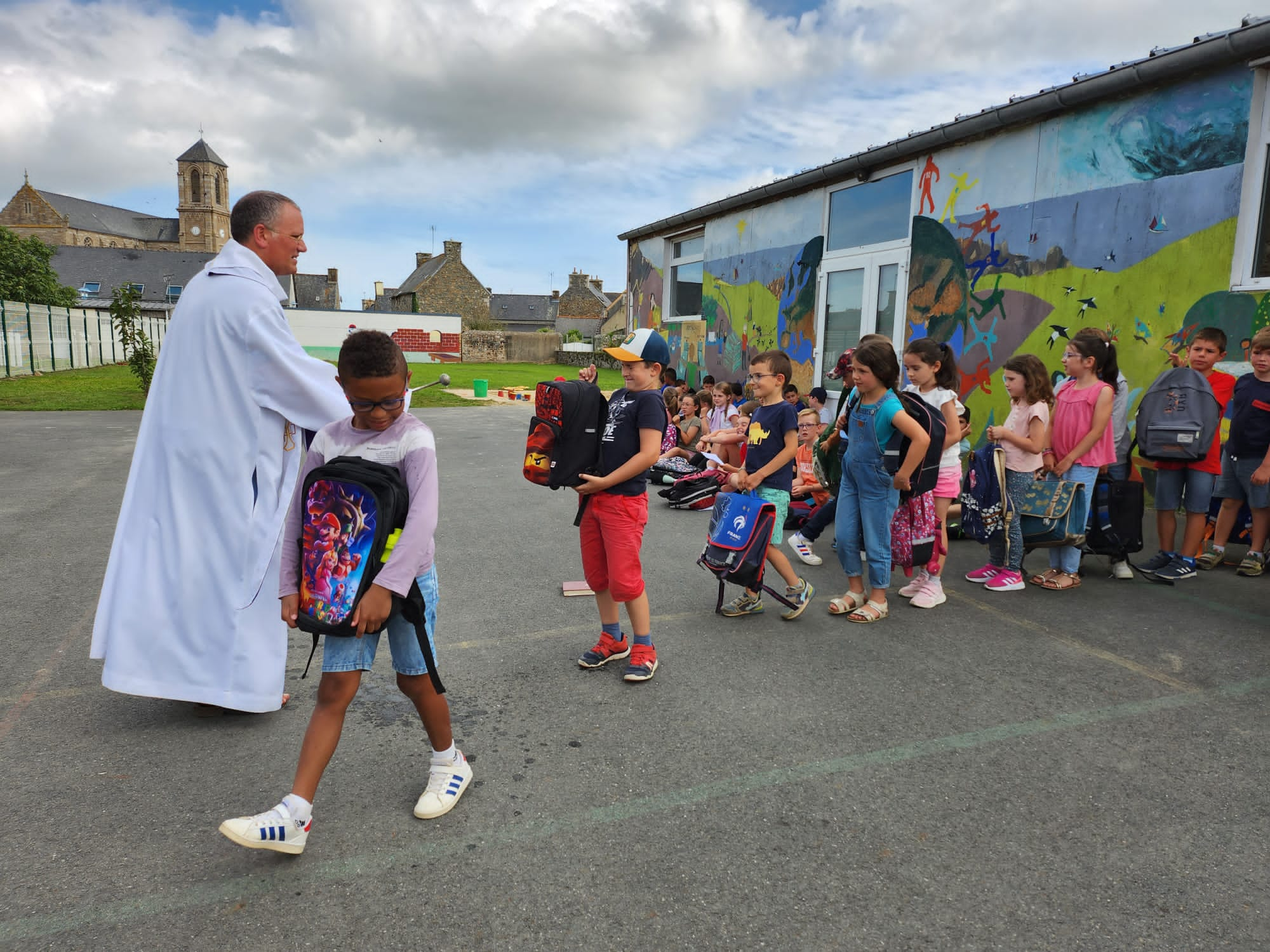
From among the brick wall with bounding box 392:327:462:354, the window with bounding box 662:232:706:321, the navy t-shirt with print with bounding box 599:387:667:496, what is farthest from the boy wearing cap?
the brick wall with bounding box 392:327:462:354

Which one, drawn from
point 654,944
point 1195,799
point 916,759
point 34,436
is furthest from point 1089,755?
point 34,436

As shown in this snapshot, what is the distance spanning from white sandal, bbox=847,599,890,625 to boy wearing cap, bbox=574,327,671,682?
60.1 inches

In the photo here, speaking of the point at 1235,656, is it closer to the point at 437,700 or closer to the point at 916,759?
the point at 916,759

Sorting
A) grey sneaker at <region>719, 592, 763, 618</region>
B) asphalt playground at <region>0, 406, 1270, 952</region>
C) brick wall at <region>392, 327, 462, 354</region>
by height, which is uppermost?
brick wall at <region>392, 327, 462, 354</region>

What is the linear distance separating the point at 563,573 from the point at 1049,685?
10.5 feet

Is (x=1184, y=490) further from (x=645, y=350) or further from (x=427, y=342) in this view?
(x=427, y=342)

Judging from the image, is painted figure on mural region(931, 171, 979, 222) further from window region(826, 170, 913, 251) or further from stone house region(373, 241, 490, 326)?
stone house region(373, 241, 490, 326)

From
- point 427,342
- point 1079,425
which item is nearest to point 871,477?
point 1079,425

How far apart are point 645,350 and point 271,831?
2.56m

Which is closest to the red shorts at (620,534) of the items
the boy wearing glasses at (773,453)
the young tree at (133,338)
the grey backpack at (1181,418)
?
the boy wearing glasses at (773,453)

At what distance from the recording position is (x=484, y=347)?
5750 centimetres

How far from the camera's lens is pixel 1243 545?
6633mm

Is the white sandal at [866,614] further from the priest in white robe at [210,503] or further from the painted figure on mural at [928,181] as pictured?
the painted figure on mural at [928,181]

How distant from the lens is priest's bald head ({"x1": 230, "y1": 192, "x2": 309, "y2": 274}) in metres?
3.20
